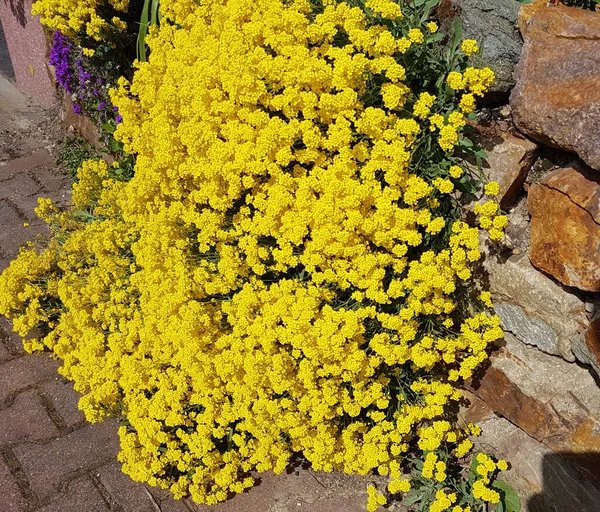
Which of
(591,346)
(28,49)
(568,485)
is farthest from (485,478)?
(28,49)

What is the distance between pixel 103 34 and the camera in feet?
14.5

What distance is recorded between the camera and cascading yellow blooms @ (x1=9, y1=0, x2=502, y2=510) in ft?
8.54

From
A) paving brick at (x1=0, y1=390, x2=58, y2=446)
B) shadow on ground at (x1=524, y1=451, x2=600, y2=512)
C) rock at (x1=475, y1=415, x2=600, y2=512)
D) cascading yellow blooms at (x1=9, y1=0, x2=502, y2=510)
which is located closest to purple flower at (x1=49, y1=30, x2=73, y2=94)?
cascading yellow blooms at (x1=9, y1=0, x2=502, y2=510)

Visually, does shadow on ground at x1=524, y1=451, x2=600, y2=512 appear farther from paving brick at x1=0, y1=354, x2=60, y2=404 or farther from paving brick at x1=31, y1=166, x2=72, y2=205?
paving brick at x1=31, y1=166, x2=72, y2=205

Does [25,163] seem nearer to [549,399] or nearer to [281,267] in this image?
[281,267]

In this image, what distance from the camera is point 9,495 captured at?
118 inches

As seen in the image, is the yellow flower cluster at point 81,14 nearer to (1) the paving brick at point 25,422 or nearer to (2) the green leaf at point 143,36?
(2) the green leaf at point 143,36

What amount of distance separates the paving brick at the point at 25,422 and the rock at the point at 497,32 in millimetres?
2887

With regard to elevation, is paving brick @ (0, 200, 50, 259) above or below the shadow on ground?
below

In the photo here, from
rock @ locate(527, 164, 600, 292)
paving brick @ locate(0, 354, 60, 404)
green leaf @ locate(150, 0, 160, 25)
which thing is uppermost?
rock @ locate(527, 164, 600, 292)

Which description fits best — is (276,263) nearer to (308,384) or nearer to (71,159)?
(308,384)

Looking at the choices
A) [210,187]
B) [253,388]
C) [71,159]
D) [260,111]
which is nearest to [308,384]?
[253,388]

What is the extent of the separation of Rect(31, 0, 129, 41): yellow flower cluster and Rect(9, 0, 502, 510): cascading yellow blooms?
1229 millimetres

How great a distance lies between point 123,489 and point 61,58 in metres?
3.58
